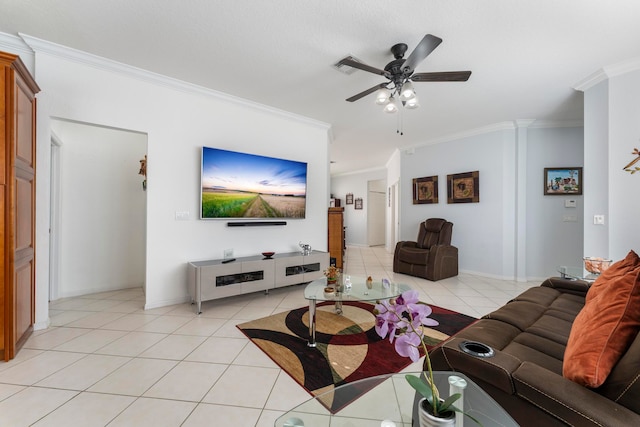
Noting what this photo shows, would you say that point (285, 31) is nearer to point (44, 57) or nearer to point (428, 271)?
point (44, 57)

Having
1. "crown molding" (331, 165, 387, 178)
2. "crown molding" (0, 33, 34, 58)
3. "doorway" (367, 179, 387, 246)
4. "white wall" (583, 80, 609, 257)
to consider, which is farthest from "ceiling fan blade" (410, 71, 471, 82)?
"doorway" (367, 179, 387, 246)

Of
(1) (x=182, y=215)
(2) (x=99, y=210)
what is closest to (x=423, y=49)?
(1) (x=182, y=215)

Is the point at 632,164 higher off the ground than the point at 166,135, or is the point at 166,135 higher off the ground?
the point at 166,135

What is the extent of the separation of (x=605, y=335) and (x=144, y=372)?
2.52 m

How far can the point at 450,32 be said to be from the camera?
225cm

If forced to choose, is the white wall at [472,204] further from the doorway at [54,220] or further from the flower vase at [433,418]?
the doorway at [54,220]

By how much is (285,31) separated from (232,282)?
264cm

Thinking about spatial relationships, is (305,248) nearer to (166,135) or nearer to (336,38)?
(166,135)

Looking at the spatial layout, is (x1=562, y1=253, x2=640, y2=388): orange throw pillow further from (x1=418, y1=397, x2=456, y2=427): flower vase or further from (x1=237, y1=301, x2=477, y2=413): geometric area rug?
(x1=237, y1=301, x2=477, y2=413): geometric area rug

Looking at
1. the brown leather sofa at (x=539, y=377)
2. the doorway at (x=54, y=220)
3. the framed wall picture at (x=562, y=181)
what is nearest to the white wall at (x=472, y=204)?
the framed wall picture at (x=562, y=181)

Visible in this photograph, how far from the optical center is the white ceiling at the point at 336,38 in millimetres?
2016

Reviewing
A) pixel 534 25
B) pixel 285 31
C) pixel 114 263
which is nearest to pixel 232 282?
pixel 114 263

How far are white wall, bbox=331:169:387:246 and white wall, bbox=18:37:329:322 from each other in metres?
4.75

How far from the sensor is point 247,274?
3270mm
